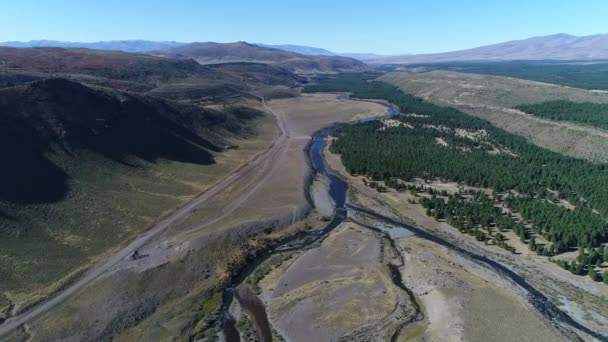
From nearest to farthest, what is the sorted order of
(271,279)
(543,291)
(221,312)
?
(221,312) → (543,291) → (271,279)

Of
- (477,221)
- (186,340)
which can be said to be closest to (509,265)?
(477,221)

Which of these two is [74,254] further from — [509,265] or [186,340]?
[509,265]

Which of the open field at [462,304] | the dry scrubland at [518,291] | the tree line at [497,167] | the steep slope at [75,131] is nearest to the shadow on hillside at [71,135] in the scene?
the steep slope at [75,131]

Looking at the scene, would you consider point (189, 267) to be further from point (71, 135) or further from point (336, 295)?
point (71, 135)

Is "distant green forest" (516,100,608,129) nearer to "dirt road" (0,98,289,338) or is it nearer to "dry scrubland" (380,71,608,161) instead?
"dry scrubland" (380,71,608,161)

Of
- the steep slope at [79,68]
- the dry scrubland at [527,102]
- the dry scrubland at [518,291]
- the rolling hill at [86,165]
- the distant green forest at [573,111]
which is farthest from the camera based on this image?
the steep slope at [79,68]

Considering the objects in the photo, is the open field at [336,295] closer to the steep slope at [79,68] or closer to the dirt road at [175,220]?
the dirt road at [175,220]

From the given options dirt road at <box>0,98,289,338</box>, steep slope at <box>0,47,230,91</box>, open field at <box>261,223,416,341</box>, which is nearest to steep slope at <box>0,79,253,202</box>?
dirt road at <box>0,98,289,338</box>
